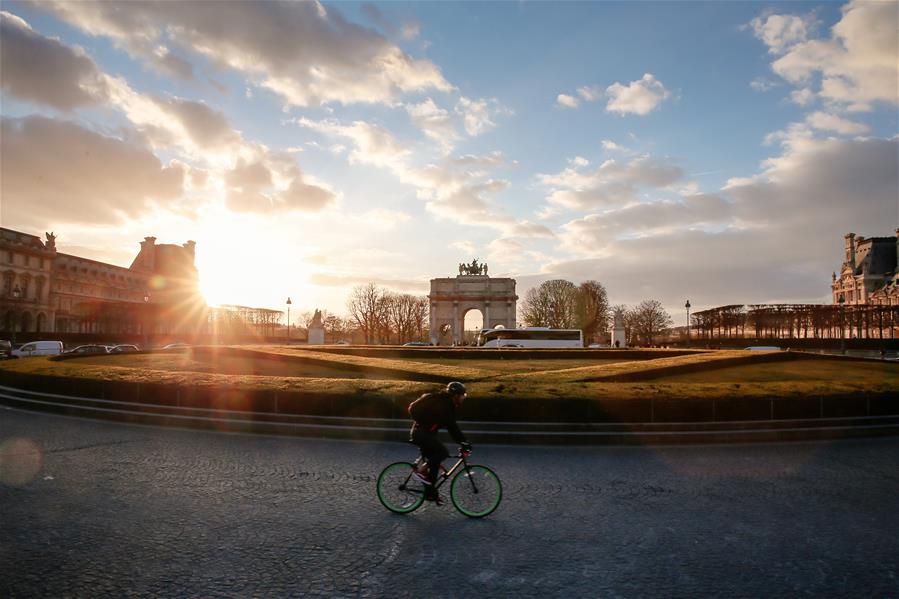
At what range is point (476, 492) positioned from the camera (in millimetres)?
8430

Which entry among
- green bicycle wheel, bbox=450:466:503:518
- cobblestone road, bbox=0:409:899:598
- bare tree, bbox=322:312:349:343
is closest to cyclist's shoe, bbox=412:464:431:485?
green bicycle wheel, bbox=450:466:503:518

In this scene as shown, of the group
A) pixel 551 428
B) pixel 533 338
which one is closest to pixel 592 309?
pixel 533 338

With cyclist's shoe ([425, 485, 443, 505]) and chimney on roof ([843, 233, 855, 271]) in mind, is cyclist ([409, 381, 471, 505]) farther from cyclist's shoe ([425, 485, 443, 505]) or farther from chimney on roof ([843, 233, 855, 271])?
chimney on roof ([843, 233, 855, 271])

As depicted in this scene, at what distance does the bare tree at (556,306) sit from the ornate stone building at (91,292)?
208 feet

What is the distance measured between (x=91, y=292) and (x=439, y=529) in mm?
117957

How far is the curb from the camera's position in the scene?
14391mm

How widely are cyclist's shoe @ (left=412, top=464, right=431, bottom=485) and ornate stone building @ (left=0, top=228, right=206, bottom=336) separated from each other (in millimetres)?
76856

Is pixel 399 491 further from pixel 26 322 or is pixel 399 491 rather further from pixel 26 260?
pixel 26 260

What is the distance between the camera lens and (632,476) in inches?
429

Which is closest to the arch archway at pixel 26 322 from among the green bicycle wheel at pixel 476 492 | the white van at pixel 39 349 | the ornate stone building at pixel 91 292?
the ornate stone building at pixel 91 292

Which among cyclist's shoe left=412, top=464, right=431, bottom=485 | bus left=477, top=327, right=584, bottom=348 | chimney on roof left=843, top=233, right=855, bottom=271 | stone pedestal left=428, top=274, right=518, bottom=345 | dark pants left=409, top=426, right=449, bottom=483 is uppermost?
chimney on roof left=843, top=233, right=855, bottom=271

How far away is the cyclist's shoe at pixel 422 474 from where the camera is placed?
8562 millimetres

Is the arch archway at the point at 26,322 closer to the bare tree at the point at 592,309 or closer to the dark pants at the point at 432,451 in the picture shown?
the bare tree at the point at 592,309

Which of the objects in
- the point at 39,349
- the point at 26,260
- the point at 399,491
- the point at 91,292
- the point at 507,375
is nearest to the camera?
the point at 399,491
